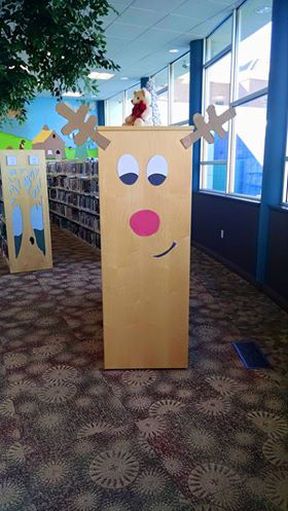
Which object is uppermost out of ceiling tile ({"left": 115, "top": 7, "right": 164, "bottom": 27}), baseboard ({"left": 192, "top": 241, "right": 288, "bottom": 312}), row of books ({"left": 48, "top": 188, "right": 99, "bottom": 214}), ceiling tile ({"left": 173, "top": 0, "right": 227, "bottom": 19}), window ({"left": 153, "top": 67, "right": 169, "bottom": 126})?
ceiling tile ({"left": 115, "top": 7, "right": 164, "bottom": 27})

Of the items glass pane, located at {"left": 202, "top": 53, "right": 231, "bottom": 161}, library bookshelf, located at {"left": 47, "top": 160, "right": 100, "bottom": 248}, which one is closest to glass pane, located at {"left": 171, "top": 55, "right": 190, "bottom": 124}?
glass pane, located at {"left": 202, "top": 53, "right": 231, "bottom": 161}

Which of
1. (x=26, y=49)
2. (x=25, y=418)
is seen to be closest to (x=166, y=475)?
(x=25, y=418)

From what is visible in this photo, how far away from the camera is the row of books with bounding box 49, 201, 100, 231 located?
6.53 meters

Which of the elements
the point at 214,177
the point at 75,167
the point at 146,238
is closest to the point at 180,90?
the point at 214,177

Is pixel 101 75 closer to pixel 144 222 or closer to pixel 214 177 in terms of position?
pixel 214 177

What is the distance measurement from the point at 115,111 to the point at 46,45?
8.10m

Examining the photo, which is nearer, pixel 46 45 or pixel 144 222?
pixel 144 222

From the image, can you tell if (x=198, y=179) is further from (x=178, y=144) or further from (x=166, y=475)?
(x=166, y=475)

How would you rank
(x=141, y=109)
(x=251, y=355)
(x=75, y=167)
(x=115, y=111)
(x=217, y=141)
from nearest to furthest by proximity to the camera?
(x=141, y=109), (x=251, y=355), (x=217, y=141), (x=75, y=167), (x=115, y=111)

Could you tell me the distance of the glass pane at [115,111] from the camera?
10853 millimetres

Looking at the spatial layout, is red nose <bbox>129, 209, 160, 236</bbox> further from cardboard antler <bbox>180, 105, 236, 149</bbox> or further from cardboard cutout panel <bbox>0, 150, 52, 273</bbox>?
cardboard cutout panel <bbox>0, 150, 52, 273</bbox>

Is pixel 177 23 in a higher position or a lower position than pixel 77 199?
higher

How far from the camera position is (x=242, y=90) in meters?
5.00

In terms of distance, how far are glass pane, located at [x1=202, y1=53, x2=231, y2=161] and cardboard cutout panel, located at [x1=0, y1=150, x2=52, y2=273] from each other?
2.54 meters
